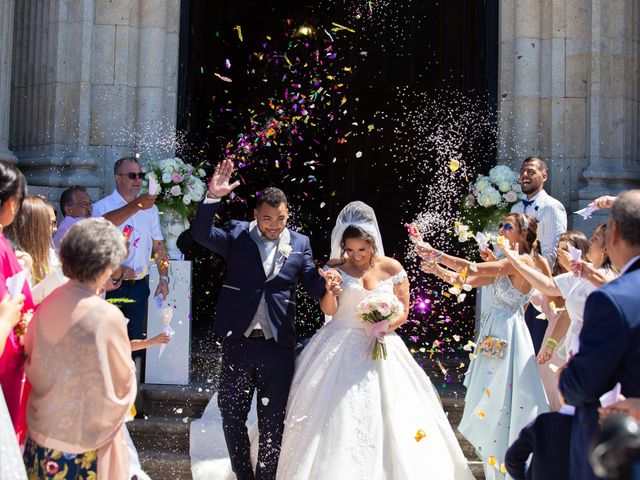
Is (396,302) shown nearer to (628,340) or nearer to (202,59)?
(628,340)

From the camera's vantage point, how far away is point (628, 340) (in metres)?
3.49

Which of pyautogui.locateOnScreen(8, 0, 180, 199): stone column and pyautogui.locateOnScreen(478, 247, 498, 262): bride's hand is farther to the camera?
pyautogui.locateOnScreen(8, 0, 180, 199): stone column

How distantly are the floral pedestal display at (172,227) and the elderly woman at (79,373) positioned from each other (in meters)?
Answer: 4.43

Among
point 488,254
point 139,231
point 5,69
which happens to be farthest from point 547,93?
point 5,69

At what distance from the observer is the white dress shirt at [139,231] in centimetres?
793

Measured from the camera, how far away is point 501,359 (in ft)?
23.0

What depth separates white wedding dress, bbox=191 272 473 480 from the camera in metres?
6.19

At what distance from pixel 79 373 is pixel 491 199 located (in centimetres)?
545

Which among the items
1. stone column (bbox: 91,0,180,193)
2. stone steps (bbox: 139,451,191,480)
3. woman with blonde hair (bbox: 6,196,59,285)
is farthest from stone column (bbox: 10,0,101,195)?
woman with blonde hair (bbox: 6,196,59,285)

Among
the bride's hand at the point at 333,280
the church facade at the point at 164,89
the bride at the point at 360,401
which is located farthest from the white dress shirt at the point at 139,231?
the bride's hand at the point at 333,280

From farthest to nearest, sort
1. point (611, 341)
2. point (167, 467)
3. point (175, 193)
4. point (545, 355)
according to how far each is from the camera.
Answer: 1. point (175, 193)
2. point (167, 467)
3. point (545, 355)
4. point (611, 341)

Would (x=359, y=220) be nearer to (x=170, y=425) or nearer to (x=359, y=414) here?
(x=359, y=414)

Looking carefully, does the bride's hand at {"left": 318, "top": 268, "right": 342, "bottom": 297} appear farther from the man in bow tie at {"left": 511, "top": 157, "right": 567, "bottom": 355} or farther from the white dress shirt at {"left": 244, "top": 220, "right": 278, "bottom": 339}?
the man in bow tie at {"left": 511, "top": 157, "right": 567, "bottom": 355}

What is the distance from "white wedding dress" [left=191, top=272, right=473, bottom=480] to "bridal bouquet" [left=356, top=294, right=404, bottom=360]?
0.07 metres
